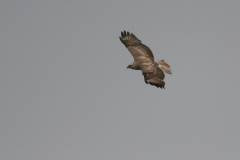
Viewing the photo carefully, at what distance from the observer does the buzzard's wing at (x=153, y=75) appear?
23.0 meters

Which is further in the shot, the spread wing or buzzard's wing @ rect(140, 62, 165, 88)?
the spread wing

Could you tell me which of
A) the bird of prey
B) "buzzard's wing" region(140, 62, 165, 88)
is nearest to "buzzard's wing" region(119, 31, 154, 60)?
the bird of prey

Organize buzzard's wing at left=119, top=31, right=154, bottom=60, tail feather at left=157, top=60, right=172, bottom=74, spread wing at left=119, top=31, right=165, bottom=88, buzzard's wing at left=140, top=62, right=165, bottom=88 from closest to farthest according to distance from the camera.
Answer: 1. buzzard's wing at left=140, top=62, right=165, bottom=88
2. spread wing at left=119, top=31, right=165, bottom=88
3. tail feather at left=157, top=60, right=172, bottom=74
4. buzzard's wing at left=119, top=31, right=154, bottom=60

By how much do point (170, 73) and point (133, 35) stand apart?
487 cm

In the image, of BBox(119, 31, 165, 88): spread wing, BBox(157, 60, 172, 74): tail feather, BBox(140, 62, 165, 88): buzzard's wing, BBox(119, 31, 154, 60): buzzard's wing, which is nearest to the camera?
BBox(140, 62, 165, 88): buzzard's wing

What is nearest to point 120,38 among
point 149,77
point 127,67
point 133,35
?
point 133,35

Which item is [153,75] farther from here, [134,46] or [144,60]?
[134,46]

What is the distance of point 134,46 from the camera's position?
2778 centimetres

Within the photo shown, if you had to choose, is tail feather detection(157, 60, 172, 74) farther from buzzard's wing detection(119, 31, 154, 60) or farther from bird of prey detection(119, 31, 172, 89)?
buzzard's wing detection(119, 31, 154, 60)

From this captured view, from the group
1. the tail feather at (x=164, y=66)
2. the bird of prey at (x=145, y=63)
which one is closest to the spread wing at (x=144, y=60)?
the bird of prey at (x=145, y=63)

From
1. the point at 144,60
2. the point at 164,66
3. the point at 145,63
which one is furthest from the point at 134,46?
the point at 164,66

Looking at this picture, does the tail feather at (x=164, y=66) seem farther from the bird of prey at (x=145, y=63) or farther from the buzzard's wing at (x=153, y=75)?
the buzzard's wing at (x=153, y=75)

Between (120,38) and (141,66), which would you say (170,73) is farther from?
(120,38)

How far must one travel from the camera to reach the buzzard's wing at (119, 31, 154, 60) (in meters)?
26.8
